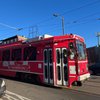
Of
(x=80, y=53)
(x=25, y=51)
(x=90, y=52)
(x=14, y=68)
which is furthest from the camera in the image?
(x=90, y=52)

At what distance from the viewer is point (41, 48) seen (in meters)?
15.9

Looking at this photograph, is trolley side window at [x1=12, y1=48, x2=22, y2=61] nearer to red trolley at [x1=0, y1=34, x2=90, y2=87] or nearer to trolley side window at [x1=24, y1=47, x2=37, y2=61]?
red trolley at [x1=0, y1=34, x2=90, y2=87]

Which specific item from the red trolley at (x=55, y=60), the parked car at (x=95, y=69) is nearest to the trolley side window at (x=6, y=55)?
the red trolley at (x=55, y=60)

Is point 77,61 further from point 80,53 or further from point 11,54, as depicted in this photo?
point 11,54

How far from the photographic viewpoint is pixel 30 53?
1703 cm

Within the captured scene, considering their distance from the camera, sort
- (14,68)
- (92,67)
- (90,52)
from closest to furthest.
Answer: (14,68)
(92,67)
(90,52)

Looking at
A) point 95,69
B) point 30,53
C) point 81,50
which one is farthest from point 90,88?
point 95,69

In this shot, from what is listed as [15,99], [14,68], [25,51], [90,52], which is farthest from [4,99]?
[90,52]

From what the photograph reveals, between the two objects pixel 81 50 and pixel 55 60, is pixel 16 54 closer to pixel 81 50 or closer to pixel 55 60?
pixel 55 60

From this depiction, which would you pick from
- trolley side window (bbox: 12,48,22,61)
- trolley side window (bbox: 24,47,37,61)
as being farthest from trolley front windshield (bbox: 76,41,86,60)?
trolley side window (bbox: 12,48,22,61)

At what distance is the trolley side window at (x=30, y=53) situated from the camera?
654 inches

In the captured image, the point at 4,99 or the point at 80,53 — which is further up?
the point at 80,53

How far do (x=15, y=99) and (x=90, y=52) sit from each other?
3539 cm

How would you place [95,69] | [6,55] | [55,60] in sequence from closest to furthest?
[55,60] → [6,55] → [95,69]
